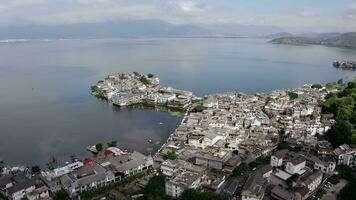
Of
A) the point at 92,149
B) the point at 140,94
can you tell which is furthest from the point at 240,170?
the point at 140,94

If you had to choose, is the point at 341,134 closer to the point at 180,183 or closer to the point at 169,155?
the point at 169,155

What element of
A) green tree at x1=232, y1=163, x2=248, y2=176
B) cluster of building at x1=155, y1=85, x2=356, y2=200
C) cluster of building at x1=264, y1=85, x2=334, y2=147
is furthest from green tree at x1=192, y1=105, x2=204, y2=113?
green tree at x1=232, y1=163, x2=248, y2=176

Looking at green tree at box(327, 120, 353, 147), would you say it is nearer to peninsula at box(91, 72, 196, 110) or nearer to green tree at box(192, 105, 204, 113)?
green tree at box(192, 105, 204, 113)

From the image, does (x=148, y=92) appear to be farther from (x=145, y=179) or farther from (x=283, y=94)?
(x=145, y=179)

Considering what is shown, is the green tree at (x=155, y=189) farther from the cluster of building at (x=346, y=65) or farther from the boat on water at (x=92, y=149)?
the cluster of building at (x=346, y=65)

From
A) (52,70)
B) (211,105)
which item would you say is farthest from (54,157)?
(52,70)

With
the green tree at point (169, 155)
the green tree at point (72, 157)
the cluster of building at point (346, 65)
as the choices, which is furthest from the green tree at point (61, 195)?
the cluster of building at point (346, 65)
